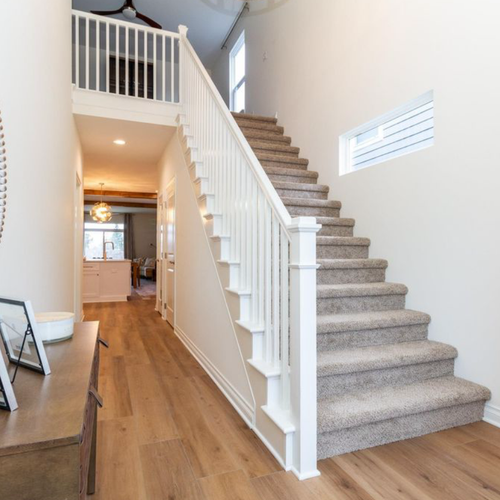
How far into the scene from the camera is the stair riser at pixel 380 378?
2047 mm

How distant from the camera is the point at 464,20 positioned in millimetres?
2359

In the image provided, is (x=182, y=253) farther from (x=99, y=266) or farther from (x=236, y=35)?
(x=236, y=35)

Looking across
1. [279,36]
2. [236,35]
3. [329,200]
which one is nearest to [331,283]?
[329,200]

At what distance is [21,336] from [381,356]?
74.7 inches

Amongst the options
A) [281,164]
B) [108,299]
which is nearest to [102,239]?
[108,299]

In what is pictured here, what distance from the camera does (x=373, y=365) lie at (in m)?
2.11

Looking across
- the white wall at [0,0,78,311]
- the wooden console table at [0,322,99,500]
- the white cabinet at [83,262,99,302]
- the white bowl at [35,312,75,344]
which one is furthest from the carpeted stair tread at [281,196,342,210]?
the white cabinet at [83,262,99,302]

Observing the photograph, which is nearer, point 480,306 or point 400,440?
point 400,440

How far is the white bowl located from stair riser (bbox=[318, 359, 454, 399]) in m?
1.35

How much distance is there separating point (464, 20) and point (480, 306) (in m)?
1.87

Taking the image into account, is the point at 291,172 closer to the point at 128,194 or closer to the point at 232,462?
the point at 232,462

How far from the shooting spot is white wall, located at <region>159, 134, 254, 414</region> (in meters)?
2.55

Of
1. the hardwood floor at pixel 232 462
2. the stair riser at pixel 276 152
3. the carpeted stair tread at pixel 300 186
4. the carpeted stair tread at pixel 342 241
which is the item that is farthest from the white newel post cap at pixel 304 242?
the stair riser at pixel 276 152

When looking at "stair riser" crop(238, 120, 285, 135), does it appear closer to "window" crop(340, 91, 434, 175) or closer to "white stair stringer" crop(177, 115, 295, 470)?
"window" crop(340, 91, 434, 175)
